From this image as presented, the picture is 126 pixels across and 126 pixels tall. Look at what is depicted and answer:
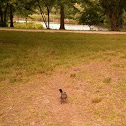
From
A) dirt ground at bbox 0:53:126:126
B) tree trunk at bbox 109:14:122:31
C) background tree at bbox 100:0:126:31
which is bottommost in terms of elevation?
dirt ground at bbox 0:53:126:126

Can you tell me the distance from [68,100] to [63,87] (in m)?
0.75

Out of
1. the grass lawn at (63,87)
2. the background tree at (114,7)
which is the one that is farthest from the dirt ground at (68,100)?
the background tree at (114,7)

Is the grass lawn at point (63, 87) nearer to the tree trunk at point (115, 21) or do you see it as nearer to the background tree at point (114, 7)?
the tree trunk at point (115, 21)

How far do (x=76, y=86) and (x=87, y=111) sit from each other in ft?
4.20

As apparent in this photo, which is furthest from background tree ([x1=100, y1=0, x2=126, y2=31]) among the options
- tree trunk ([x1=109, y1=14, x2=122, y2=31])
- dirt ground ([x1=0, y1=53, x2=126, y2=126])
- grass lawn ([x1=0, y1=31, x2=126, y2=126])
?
dirt ground ([x1=0, y1=53, x2=126, y2=126])

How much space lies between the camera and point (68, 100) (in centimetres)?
456

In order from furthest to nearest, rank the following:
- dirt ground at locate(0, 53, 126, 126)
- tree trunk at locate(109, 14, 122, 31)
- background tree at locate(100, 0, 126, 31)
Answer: tree trunk at locate(109, 14, 122, 31)
background tree at locate(100, 0, 126, 31)
dirt ground at locate(0, 53, 126, 126)

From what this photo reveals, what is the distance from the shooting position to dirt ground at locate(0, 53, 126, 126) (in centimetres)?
381

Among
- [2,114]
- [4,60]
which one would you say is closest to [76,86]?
[2,114]

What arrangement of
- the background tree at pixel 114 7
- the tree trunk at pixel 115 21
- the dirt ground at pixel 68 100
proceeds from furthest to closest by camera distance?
the tree trunk at pixel 115 21, the background tree at pixel 114 7, the dirt ground at pixel 68 100

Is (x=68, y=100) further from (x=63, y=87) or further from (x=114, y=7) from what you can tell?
(x=114, y=7)

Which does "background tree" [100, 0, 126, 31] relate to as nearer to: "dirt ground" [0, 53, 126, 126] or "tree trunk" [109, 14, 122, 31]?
"tree trunk" [109, 14, 122, 31]

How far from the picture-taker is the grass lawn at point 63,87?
12.7 feet

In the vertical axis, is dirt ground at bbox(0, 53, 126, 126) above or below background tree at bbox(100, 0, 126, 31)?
below
